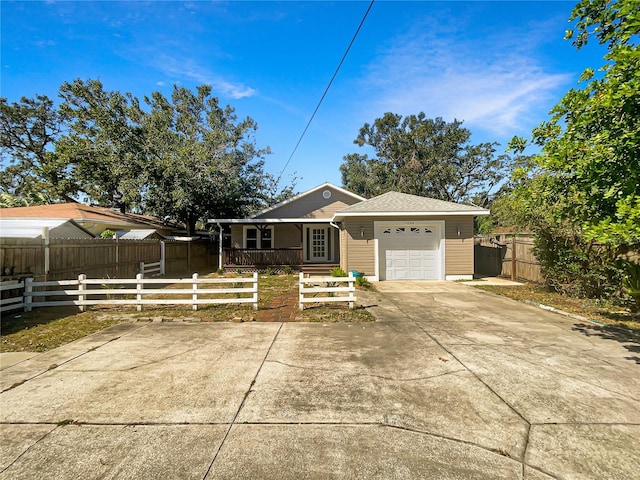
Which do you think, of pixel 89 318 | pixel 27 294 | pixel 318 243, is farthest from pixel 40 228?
pixel 318 243

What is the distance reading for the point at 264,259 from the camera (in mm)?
17047

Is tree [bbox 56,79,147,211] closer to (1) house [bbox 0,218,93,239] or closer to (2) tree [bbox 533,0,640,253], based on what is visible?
(1) house [bbox 0,218,93,239]

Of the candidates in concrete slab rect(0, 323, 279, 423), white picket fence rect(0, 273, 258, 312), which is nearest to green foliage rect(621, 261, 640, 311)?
concrete slab rect(0, 323, 279, 423)

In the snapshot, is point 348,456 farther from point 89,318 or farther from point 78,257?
point 78,257

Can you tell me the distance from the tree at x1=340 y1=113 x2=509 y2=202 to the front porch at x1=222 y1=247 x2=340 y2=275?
2027cm

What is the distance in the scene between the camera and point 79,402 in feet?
11.6

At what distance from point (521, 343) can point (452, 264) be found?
8.31m

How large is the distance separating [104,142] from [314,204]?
12.5 m

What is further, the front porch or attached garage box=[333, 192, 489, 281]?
the front porch

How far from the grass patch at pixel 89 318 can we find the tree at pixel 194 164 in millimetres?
11582

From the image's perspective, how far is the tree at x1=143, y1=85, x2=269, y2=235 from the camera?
1875cm

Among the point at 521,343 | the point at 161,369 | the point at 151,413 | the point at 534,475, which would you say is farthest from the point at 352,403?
the point at 521,343

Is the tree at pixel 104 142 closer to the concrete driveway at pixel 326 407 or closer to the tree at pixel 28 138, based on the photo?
the tree at pixel 28 138

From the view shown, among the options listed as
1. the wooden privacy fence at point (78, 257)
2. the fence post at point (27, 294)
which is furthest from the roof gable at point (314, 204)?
the fence post at point (27, 294)
